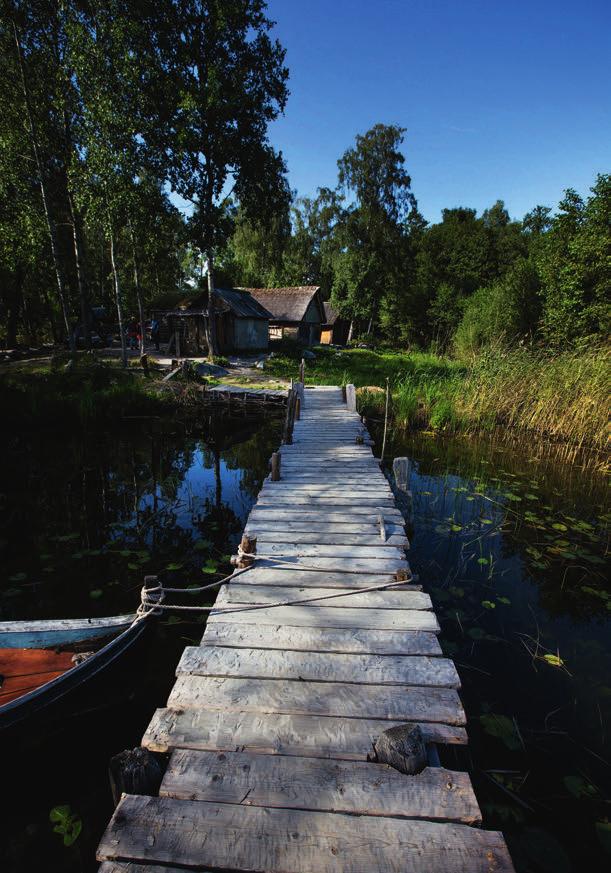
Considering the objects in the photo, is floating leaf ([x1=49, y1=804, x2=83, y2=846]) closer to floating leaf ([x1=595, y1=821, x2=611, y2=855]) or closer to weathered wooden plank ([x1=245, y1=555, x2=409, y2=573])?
weathered wooden plank ([x1=245, y1=555, x2=409, y2=573])

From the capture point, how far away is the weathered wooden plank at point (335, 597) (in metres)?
3.25

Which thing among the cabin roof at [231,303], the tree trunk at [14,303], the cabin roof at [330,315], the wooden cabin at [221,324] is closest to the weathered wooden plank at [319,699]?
the wooden cabin at [221,324]

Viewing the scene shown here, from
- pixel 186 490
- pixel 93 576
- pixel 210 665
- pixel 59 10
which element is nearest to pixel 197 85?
pixel 59 10

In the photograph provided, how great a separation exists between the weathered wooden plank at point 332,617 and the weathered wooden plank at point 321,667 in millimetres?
304

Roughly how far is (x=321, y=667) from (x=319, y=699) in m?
0.25

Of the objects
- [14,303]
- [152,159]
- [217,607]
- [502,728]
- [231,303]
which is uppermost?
[152,159]

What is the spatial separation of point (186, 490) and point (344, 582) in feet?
16.8

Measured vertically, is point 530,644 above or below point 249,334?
below

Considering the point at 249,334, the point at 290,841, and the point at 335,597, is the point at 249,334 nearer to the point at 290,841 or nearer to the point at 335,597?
the point at 335,597

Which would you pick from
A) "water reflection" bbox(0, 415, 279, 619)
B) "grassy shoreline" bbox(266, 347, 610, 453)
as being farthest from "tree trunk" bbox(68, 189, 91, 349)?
"grassy shoreline" bbox(266, 347, 610, 453)

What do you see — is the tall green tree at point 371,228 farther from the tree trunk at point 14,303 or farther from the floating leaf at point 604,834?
the floating leaf at point 604,834

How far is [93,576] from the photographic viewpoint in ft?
16.2

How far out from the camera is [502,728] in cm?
310

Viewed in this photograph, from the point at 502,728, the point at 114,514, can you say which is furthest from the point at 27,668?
the point at 114,514
